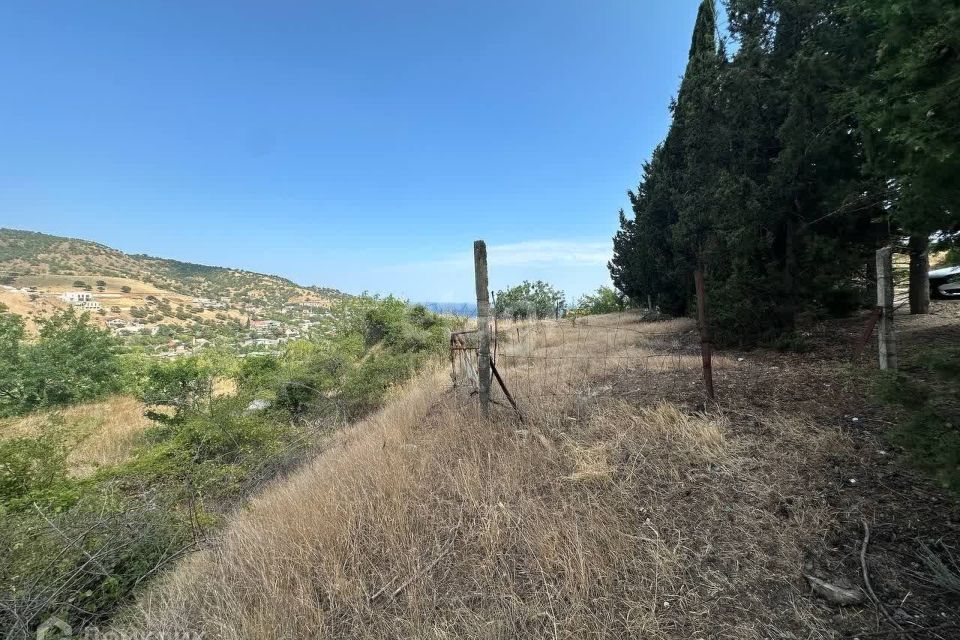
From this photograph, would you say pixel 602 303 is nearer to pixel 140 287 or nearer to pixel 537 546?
pixel 537 546

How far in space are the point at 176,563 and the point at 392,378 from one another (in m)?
6.31

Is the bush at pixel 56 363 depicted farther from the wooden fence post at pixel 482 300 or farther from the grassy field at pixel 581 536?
the wooden fence post at pixel 482 300

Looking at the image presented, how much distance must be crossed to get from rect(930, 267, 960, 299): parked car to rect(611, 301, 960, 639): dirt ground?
5.95 m

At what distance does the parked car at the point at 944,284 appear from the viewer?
368 inches

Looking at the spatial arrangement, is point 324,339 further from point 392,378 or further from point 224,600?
point 224,600

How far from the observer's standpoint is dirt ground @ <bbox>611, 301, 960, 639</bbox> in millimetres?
1916

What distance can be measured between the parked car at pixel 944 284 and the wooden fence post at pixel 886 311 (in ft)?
25.7

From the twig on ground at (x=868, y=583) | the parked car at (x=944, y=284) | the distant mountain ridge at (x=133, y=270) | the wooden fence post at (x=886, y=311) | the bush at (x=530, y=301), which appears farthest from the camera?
the distant mountain ridge at (x=133, y=270)

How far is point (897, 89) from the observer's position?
8.21 ft

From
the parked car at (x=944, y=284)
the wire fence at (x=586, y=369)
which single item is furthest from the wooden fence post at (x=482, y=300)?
the parked car at (x=944, y=284)

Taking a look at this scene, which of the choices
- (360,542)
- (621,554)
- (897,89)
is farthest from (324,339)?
(897,89)

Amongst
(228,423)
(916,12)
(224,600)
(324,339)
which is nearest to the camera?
(916,12)

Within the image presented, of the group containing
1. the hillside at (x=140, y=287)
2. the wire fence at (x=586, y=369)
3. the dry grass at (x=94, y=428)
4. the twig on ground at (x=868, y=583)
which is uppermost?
the hillside at (x=140, y=287)

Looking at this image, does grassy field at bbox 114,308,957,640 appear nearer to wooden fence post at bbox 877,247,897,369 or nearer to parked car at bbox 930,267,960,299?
wooden fence post at bbox 877,247,897,369
